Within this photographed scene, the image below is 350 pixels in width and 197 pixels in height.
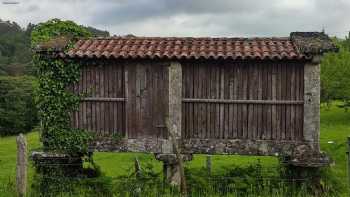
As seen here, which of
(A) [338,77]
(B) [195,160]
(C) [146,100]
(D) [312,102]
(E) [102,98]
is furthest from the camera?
(A) [338,77]

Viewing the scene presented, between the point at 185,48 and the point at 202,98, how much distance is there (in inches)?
45.3

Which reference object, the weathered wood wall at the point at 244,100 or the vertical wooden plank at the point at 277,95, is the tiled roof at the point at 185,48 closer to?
the weathered wood wall at the point at 244,100

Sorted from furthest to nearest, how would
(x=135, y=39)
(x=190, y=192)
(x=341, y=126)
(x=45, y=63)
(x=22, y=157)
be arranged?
(x=341, y=126)
(x=135, y=39)
(x=45, y=63)
(x=190, y=192)
(x=22, y=157)

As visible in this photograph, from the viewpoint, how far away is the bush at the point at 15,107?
56.3 m

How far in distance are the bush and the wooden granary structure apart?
4624 cm

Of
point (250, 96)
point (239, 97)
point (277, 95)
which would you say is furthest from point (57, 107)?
point (277, 95)

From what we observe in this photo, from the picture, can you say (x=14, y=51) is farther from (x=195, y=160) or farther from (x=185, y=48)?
(x=185, y=48)

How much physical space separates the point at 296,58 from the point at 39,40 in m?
5.79

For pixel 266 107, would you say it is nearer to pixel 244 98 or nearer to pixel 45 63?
pixel 244 98

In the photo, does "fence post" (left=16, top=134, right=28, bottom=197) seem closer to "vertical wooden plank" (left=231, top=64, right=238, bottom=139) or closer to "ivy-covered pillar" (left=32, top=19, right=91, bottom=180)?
"ivy-covered pillar" (left=32, top=19, right=91, bottom=180)

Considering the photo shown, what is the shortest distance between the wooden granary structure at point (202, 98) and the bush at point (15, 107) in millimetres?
46238

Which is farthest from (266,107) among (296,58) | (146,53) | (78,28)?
(78,28)

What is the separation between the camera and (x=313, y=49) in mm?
10523

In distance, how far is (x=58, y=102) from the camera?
447 inches
